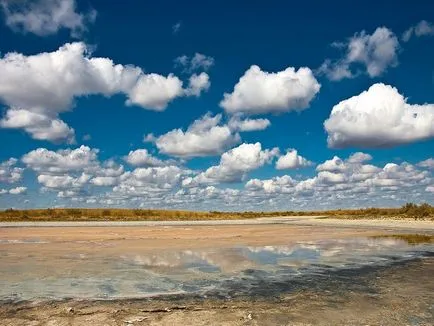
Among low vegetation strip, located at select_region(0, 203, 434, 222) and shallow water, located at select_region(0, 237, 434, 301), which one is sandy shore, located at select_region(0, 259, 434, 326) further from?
low vegetation strip, located at select_region(0, 203, 434, 222)

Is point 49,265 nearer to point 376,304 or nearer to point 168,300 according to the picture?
point 168,300

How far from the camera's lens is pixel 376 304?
1036 centimetres

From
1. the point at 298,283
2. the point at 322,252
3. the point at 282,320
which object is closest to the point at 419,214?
the point at 322,252

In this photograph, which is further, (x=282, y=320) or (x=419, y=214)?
(x=419, y=214)

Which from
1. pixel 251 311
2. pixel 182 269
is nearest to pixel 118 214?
pixel 182 269

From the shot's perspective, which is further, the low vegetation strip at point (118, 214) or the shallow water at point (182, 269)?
the low vegetation strip at point (118, 214)

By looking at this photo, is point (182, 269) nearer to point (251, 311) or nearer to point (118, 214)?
point (251, 311)

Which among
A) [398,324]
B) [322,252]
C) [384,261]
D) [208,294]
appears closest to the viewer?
[398,324]

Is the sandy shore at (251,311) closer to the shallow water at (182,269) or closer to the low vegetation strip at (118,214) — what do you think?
the shallow water at (182,269)

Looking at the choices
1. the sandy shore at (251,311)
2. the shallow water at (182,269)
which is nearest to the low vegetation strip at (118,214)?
the shallow water at (182,269)

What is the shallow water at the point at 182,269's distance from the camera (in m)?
12.1

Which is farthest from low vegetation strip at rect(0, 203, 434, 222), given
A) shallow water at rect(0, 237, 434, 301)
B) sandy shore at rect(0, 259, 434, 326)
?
sandy shore at rect(0, 259, 434, 326)

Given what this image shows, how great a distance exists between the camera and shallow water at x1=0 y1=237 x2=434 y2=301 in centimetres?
1205

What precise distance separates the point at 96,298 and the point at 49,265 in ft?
21.7
